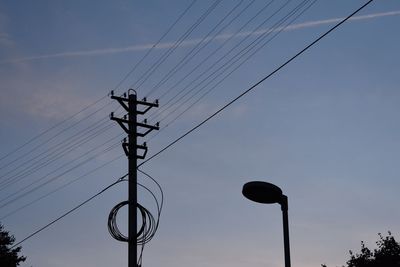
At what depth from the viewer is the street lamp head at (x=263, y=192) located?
30.4 feet

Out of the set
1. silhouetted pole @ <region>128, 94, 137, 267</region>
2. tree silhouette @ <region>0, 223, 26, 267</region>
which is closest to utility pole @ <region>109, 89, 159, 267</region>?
silhouetted pole @ <region>128, 94, 137, 267</region>

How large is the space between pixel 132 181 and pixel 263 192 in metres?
11.2

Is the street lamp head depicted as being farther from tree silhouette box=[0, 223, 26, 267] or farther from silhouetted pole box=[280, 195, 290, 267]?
tree silhouette box=[0, 223, 26, 267]

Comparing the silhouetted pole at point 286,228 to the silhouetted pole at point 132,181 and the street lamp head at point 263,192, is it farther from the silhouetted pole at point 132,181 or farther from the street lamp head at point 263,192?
the silhouetted pole at point 132,181

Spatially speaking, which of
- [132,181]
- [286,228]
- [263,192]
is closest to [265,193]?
[263,192]

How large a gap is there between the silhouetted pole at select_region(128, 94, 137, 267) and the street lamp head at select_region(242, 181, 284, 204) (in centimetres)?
1030

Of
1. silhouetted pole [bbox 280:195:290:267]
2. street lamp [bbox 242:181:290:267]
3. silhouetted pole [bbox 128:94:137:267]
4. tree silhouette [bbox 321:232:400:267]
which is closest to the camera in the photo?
silhouetted pole [bbox 280:195:290:267]

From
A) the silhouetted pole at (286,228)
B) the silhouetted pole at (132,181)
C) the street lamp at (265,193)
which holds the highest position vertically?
the silhouetted pole at (132,181)

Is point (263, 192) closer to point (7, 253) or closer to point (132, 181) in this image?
point (132, 181)

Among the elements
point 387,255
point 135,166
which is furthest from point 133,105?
point 387,255

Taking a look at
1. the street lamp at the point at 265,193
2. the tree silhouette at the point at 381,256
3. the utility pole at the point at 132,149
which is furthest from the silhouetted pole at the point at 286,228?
the tree silhouette at the point at 381,256

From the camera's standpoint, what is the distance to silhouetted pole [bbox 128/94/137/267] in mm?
19219

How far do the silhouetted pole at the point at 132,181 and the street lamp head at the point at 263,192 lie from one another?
33.8 ft

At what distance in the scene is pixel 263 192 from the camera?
930cm
